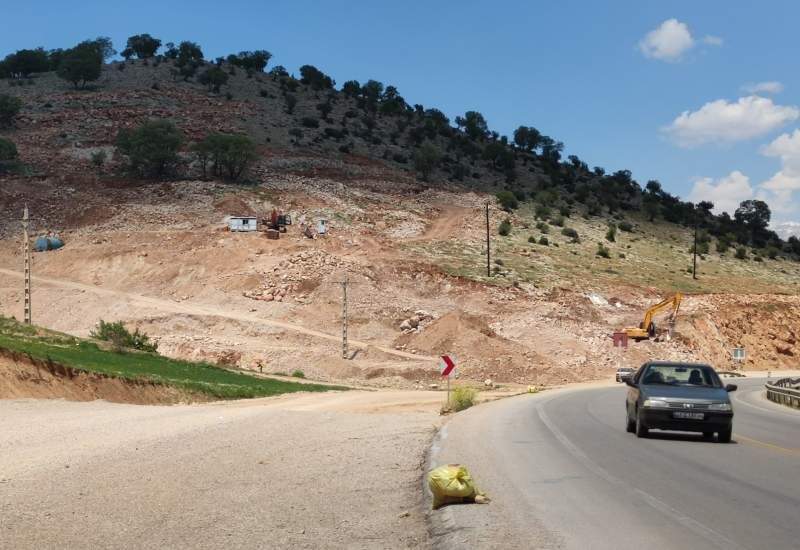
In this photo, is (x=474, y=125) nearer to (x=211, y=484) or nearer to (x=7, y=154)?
(x=7, y=154)

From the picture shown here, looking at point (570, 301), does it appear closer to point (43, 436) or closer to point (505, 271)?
point (505, 271)

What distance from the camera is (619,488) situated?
11.9 m

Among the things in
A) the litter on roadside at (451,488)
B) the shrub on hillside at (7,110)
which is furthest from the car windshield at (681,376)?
the shrub on hillside at (7,110)

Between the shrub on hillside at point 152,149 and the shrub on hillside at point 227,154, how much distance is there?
323 centimetres

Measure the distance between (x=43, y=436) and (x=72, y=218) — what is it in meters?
73.0

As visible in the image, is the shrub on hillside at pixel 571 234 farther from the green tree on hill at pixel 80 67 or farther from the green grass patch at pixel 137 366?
the green tree on hill at pixel 80 67

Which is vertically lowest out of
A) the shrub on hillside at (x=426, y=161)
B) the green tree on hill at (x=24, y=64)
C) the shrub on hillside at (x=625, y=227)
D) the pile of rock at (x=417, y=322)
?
the pile of rock at (x=417, y=322)

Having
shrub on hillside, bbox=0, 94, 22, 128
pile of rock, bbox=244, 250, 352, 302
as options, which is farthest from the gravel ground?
shrub on hillside, bbox=0, 94, 22, 128

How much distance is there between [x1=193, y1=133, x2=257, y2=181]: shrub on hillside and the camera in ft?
328

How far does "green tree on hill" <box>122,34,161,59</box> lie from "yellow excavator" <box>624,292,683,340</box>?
445ft

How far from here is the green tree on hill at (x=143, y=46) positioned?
591 ft

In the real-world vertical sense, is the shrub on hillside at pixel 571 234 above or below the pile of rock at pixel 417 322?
above

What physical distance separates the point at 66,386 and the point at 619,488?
24873mm

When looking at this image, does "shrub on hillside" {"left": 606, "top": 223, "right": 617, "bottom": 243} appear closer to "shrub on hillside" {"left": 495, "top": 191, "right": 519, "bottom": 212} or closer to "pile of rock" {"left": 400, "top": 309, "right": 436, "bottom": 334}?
"shrub on hillside" {"left": 495, "top": 191, "right": 519, "bottom": 212}
